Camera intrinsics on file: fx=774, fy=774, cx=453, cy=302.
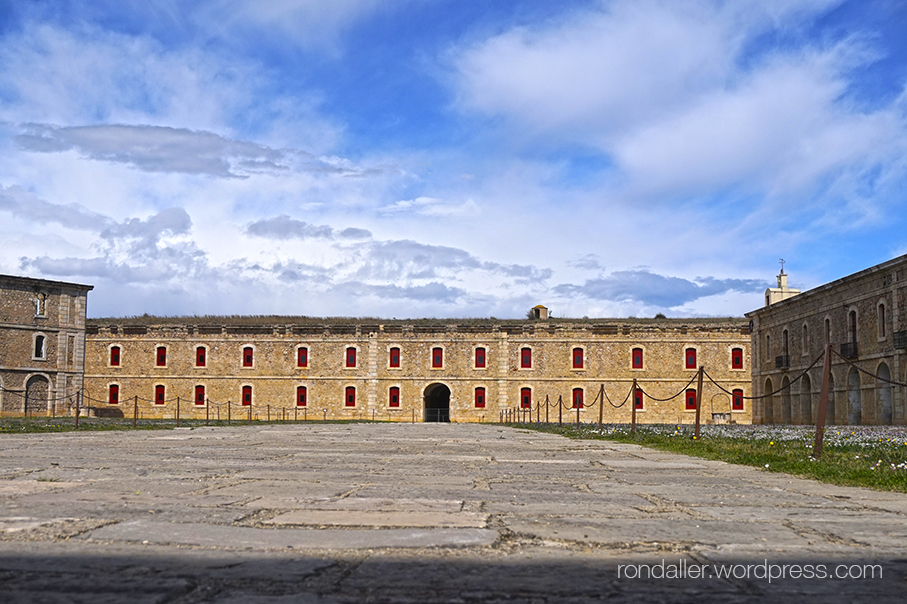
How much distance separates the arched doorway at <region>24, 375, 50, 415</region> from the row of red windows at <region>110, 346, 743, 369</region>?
15.2 ft

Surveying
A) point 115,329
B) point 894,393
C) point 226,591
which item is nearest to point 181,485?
point 226,591

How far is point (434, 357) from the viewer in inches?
1617

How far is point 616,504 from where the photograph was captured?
428 cm

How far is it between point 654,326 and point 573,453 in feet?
105

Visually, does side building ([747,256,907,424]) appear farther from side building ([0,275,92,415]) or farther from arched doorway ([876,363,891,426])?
side building ([0,275,92,415])

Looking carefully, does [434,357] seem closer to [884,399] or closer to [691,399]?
Answer: [691,399]

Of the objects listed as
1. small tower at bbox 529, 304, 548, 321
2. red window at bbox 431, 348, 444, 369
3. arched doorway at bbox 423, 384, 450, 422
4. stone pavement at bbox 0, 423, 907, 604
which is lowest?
arched doorway at bbox 423, 384, 450, 422

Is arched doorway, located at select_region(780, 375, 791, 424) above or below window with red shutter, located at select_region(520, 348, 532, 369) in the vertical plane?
below

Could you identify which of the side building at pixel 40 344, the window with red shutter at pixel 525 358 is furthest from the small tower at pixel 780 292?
the side building at pixel 40 344

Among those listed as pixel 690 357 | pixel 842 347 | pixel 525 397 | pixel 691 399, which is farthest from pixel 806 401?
pixel 525 397

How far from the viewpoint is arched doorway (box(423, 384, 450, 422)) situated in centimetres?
4197

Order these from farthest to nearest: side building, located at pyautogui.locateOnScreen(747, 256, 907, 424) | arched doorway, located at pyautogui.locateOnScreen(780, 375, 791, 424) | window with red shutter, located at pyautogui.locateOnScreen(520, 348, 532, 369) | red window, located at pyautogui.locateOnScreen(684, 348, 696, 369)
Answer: window with red shutter, located at pyautogui.locateOnScreen(520, 348, 532, 369) → red window, located at pyautogui.locateOnScreen(684, 348, 696, 369) → arched doorway, located at pyautogui.locateOnScreen(780, 375, 791, 424) → side building, located at pyautogui.locateOnScreen(747, 256, 907, 424)

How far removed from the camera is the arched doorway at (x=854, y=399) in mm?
29625

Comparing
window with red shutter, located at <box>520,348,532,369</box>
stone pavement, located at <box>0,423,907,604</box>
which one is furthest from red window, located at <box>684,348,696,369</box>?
stone pavement, located at <box>0,423,907,604</box>
